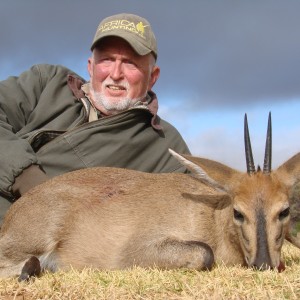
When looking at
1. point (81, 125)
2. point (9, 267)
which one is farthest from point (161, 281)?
point (81, 125)

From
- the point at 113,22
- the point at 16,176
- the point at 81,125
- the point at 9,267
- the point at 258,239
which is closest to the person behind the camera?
the point at 258,239

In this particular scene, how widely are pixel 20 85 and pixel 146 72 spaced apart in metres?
2.02

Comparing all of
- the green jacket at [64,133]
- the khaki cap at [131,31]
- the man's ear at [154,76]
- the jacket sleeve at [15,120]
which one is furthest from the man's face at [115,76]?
the jacket sleeve at [15,120]

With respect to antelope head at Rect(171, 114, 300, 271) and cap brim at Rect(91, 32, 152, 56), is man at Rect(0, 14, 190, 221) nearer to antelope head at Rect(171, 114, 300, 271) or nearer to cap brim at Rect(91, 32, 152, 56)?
cap brim at Rect(91, 32, 152, 56)

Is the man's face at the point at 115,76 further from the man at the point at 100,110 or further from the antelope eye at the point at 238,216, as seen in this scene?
the antelope eye at the point at 238,216

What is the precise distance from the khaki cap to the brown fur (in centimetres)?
294

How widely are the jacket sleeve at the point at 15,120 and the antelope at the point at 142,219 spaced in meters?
0.87

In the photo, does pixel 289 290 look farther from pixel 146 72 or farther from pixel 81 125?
pixel 146 72

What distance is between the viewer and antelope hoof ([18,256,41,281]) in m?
6.14

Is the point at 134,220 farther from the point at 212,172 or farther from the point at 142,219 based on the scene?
the point at 212,172

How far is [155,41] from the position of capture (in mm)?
10219

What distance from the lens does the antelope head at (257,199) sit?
623 centimetres

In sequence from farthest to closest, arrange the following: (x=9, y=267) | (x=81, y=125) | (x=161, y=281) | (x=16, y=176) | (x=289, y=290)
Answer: (x=81, y=125) → (x=16, y=176) → (x=9, y=267) → (x=161, y=281) → (x=289, y=290)

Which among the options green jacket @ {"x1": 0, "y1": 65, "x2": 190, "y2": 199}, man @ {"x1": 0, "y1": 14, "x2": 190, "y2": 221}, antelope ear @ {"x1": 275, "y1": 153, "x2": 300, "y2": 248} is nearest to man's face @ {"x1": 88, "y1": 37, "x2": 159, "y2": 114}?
man @ {"x1": 0, "y1": 14, "x2": 190, "y2": 221}
